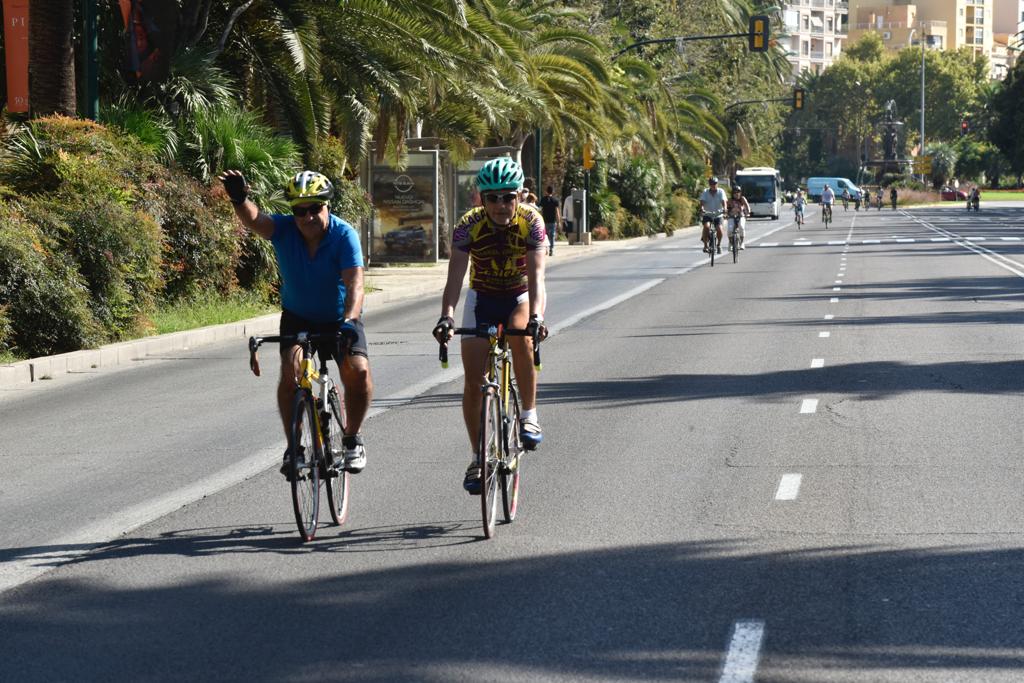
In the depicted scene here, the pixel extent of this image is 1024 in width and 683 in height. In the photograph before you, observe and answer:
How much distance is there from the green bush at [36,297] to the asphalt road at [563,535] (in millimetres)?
1273

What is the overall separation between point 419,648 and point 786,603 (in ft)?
4.89

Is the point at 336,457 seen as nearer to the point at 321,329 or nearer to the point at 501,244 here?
the point at 321,329

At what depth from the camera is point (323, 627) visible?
5.89 m

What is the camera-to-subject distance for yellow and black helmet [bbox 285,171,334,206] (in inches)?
296

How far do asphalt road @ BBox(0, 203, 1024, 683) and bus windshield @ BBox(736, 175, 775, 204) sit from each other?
240ft

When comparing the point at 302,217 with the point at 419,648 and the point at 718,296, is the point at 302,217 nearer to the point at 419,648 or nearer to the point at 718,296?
the point at 419,648

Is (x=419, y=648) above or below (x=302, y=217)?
below

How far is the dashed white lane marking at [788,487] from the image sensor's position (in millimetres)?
8461

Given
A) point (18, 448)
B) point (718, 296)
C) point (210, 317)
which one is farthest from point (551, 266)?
point (18, 448)

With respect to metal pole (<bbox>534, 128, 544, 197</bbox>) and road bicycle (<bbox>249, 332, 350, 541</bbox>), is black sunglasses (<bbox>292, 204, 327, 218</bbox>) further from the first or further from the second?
metal pole (<bbox>534, 128, 544, 197</bbox>)

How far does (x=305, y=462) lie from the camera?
24.4ft

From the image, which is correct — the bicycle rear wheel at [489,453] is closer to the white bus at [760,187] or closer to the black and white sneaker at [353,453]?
the black and white sneaker at [353,453]

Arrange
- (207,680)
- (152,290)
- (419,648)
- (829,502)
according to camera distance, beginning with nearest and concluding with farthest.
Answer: (207,680), (419,648), (829,502), (152,290)

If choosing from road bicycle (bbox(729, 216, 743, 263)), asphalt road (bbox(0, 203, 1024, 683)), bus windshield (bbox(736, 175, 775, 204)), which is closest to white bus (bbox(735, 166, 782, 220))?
bus windshield (bbox(736, 175, 775, 204))
